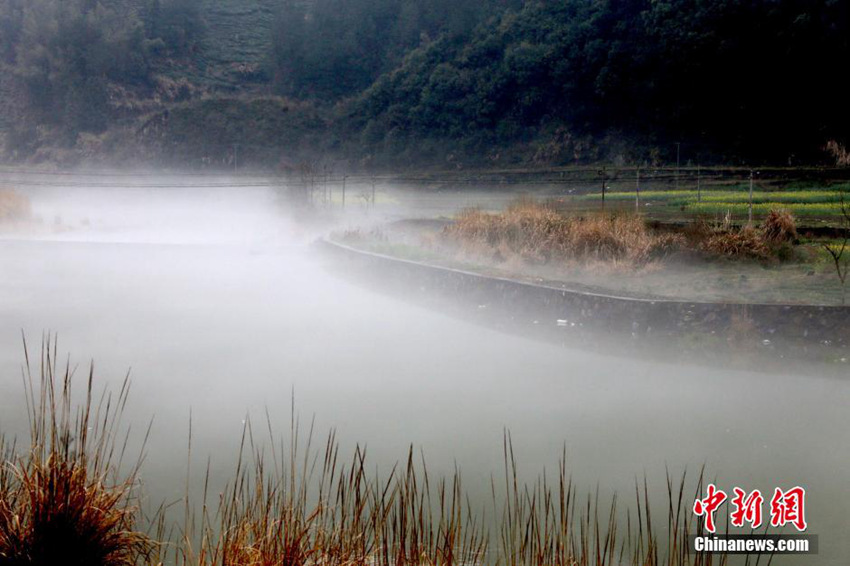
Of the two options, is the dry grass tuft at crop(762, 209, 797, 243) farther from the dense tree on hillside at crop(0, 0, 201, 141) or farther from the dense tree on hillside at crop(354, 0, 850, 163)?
the dense tree on hillside at crop(0, 0, 201, 141)

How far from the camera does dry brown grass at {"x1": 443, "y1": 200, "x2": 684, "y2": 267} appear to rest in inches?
390

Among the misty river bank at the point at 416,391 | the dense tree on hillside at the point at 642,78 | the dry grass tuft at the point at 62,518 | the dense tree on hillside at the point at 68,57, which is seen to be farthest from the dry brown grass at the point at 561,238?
the dense tree on hillside at the point at 68,57

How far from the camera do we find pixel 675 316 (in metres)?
6.60

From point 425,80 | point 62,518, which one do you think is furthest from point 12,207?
point 62,518

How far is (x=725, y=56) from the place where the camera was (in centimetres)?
2084

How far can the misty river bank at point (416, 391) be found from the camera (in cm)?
442

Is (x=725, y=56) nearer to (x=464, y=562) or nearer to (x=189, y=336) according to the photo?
(x=189, y=336)

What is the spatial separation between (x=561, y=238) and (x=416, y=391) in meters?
5.02

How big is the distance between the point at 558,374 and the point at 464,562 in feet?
Answer: 10.8

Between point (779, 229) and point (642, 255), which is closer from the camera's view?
point (642, 255)

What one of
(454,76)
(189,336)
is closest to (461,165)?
(454,76)

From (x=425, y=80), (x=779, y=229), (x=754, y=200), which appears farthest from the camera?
(x=425, y=80)

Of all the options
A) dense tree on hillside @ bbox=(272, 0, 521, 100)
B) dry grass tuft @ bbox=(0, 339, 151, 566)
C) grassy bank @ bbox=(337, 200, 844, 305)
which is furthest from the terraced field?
dense tree on hillside @ bbox=(272, 0, 521, 100)

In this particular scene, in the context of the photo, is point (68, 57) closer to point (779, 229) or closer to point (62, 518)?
point (779, 229)
